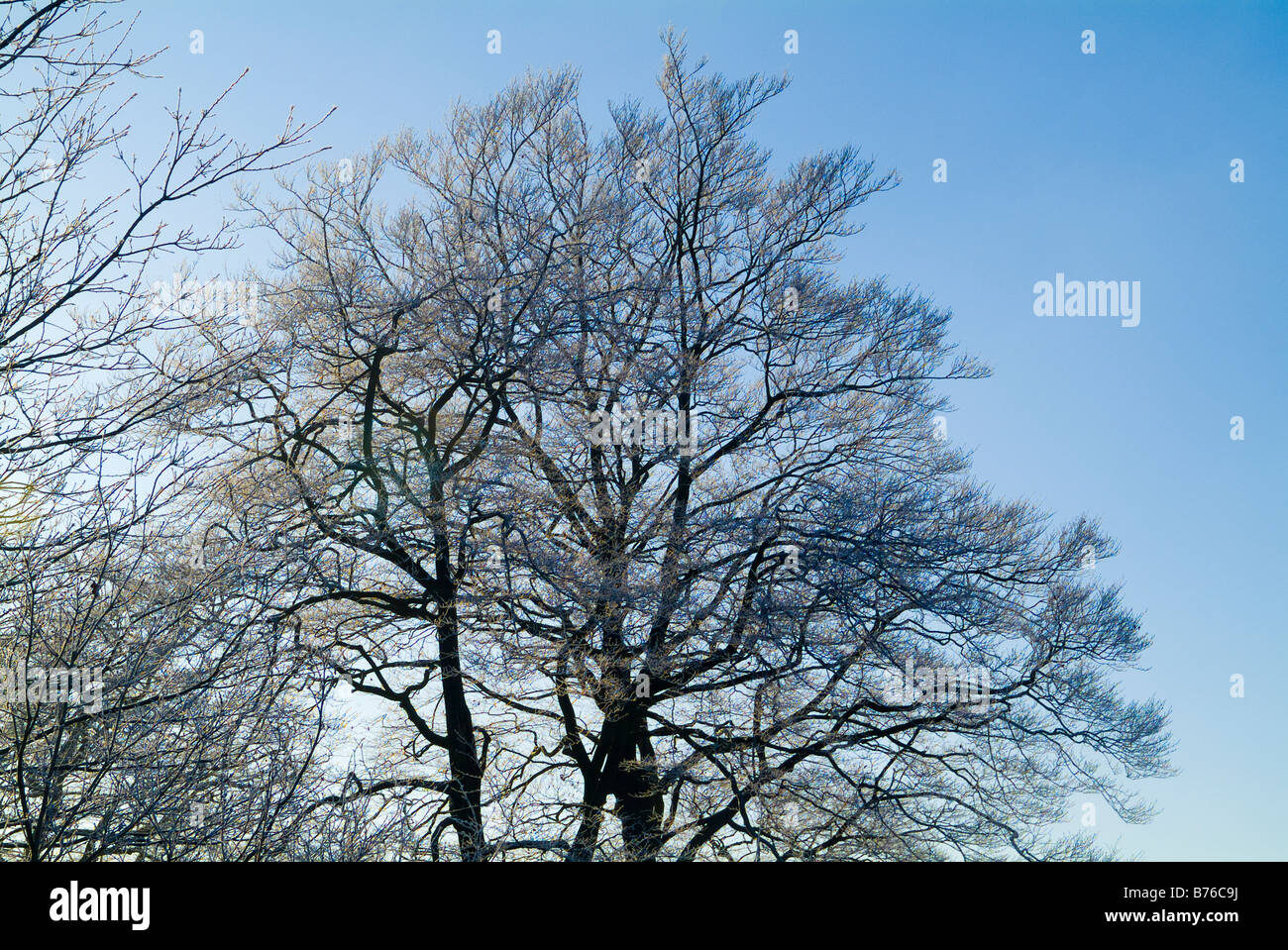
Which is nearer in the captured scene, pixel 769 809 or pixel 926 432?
pixel 769 809

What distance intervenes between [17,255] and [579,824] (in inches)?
336

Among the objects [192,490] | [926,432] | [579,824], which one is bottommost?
[579,824]

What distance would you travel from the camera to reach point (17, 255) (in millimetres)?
4559

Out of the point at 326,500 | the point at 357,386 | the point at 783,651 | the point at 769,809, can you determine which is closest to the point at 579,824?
the point at 769,809

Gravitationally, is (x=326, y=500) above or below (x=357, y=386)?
below

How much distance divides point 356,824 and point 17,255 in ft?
12.7

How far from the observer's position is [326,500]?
11.3 metres
